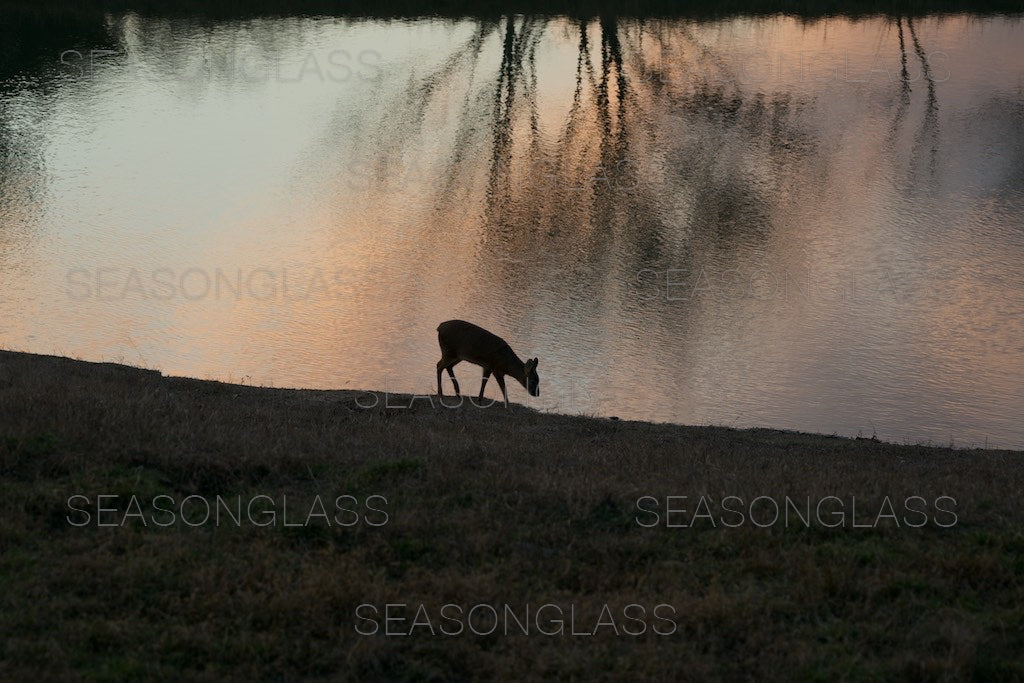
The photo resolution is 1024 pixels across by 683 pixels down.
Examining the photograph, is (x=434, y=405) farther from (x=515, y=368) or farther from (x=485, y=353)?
(x=515, y=368)

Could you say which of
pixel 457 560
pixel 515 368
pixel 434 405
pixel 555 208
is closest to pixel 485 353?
pixel 515 368

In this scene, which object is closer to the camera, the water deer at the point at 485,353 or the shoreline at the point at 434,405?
the shoreline at the point at 434,405

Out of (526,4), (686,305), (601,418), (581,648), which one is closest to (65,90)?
(526,4)

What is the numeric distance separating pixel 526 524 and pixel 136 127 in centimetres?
2587

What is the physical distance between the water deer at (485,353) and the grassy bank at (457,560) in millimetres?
5015

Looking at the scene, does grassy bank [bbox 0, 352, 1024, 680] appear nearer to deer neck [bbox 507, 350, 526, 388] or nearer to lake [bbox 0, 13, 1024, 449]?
deer neck [bbox 507, 350, 526, 388]

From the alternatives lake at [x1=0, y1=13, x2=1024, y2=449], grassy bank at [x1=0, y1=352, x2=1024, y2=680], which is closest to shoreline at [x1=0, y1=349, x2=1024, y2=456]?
lake at [x1=0, y1=13, x2=1024, y2=449]

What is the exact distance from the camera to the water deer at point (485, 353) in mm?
16438

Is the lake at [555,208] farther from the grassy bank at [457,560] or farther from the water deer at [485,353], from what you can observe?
the grassy bank at [457,560]

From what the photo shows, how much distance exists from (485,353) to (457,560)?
28.4 ft

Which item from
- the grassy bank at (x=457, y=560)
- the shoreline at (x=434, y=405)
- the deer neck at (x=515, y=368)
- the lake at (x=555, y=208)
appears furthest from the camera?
the lake at (x=555, y=208)

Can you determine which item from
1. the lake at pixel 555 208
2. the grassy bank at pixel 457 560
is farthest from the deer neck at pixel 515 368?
the grassy bank at pixel 457 560

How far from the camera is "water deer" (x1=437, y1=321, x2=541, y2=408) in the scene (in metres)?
16.4

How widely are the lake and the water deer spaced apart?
2.07 ft
